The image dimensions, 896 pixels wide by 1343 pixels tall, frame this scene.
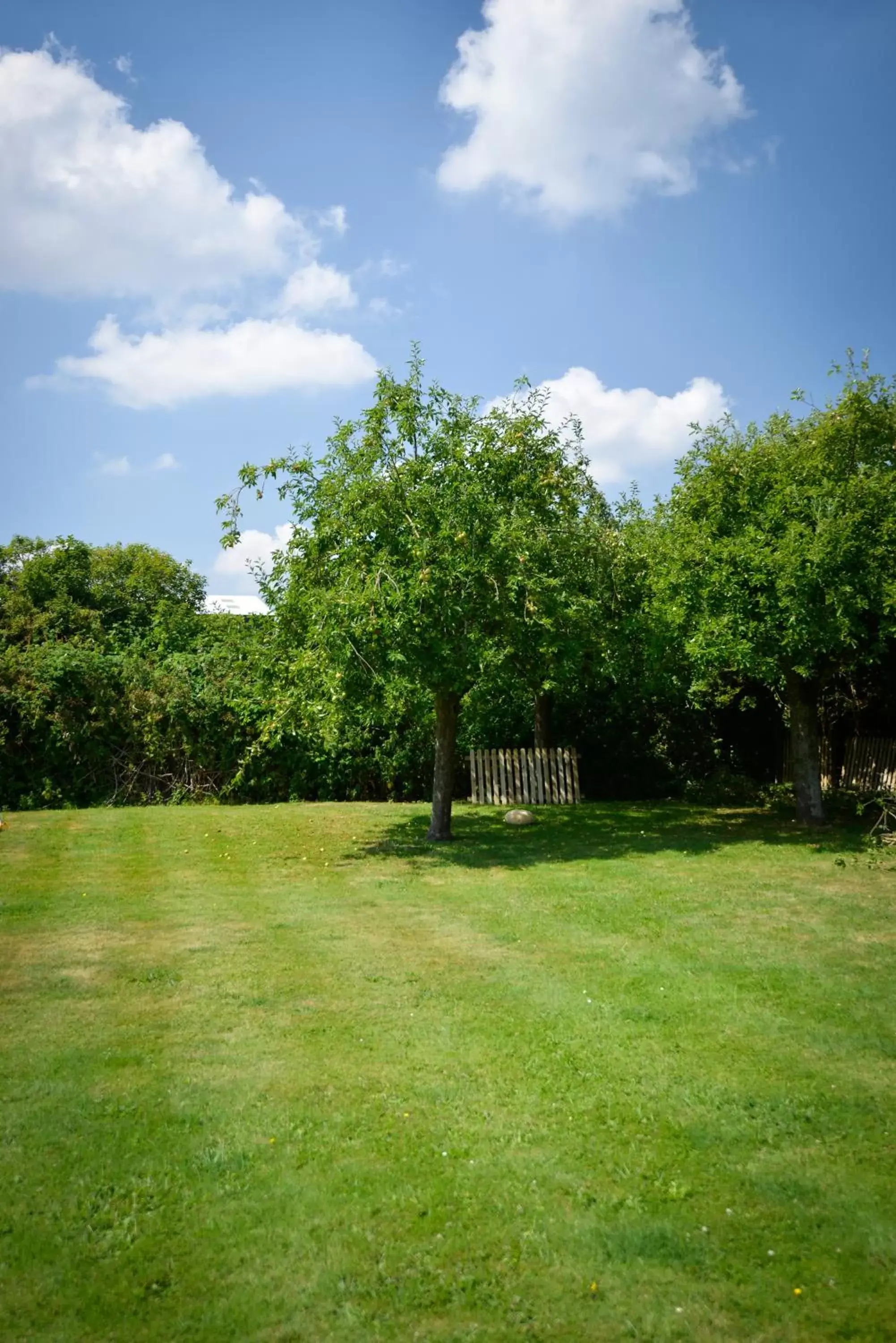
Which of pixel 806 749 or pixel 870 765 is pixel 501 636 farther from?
pixel 870 765

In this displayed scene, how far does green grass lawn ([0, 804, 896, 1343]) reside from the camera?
3.59 metres

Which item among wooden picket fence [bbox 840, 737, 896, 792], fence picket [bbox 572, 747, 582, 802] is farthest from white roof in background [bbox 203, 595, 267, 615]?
wooden picket fence [bbox 840, 737, 896, 792]

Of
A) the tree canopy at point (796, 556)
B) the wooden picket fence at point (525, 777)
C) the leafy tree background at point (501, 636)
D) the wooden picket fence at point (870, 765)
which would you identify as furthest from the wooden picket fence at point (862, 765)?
the tree canopy at point (796, 556)

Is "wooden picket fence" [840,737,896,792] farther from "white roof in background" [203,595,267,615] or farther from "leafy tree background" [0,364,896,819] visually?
"white roof in background" [203,595,267,615]

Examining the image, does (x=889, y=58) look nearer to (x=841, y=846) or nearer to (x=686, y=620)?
(x=686, y=620)

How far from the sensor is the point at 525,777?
2052cm

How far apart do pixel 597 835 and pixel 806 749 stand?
13.5 ft

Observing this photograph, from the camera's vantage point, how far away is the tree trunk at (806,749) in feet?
52.1

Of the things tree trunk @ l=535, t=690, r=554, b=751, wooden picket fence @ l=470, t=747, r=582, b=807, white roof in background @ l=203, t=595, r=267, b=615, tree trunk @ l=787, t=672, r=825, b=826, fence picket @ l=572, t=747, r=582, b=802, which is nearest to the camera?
tree trunk @ l=787, t=672, r=825, b=826

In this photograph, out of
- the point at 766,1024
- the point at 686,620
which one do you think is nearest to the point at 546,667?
the point at 686,620

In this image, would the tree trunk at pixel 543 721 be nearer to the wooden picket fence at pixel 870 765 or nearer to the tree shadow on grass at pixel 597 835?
the tree shadow on grass at pixel 597 835

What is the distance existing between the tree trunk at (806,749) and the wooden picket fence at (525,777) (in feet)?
18.3

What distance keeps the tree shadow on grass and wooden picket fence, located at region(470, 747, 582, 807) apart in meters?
1.23

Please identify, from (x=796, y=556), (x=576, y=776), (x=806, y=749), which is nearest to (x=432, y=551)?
(x=796, y=556)
